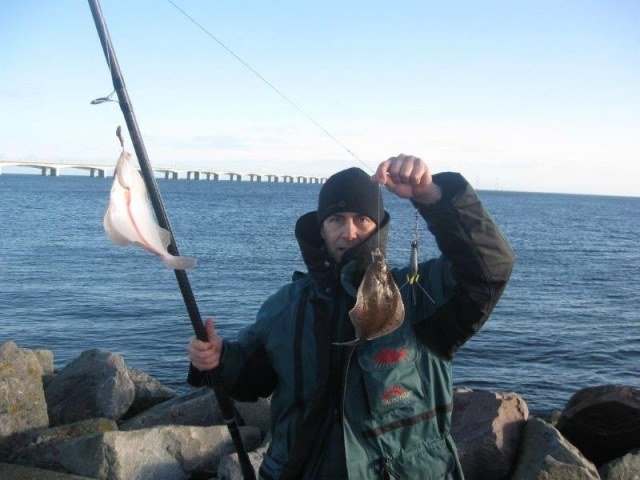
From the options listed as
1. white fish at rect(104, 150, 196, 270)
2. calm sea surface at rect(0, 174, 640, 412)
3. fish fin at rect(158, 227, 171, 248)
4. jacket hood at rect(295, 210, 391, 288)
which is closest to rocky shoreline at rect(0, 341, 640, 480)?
jacket hood at rect(295, 210, 391, 288)

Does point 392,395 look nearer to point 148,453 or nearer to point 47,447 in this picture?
point 148,453

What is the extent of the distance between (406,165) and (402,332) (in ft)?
2.47

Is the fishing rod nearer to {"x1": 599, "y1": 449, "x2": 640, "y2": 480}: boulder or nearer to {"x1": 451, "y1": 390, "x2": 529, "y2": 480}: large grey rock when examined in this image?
{"x1": 451, "y1": 390, "x2": 529, "y2": 480}: large grey rock

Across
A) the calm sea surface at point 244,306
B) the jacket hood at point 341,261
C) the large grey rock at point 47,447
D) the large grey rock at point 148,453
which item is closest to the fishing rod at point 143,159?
the jacket hood at point 341,261

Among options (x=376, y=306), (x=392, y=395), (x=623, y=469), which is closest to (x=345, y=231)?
(x=376, y=306)

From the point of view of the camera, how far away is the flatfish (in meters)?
2.74

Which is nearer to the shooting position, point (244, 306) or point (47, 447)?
point (47, 447)

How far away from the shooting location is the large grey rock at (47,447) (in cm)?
684

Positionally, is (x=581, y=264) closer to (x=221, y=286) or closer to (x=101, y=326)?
(x=221, y=286)

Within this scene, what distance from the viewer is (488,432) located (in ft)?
21.7

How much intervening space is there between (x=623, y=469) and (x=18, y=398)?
6.62 metres

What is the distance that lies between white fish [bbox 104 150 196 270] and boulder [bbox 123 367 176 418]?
23.3 ft

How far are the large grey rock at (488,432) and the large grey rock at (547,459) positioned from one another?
140 mm

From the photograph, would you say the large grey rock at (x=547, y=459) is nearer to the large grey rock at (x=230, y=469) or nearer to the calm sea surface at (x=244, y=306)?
the large grey rock at (x=230, y=469)
